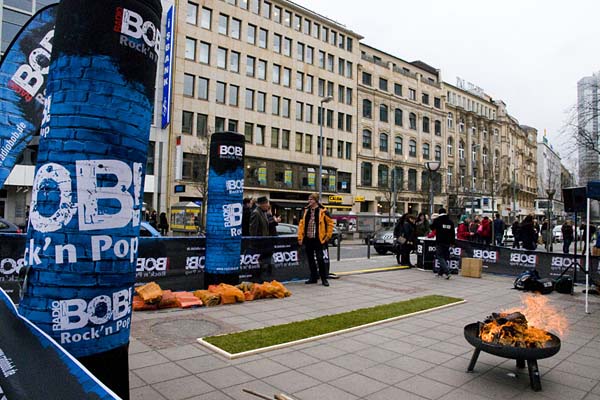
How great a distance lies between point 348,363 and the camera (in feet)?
16.2

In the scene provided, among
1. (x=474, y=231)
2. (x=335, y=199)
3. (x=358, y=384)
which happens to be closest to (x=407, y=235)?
(x=474, y=231)

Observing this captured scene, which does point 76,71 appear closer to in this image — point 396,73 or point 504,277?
point 504,277

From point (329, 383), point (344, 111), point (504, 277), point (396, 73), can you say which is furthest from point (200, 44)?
point (329, 383)

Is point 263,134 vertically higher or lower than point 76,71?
higher

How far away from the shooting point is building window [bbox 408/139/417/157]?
59969 millimetres

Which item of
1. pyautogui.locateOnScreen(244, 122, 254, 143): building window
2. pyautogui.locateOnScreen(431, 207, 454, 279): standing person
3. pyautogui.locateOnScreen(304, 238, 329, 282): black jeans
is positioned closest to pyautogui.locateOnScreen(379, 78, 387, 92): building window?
pyautogui.locateOnScreen(244, 122, 254, 143): building window

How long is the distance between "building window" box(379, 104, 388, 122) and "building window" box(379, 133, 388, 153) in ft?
6.47

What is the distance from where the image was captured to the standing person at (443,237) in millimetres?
12664

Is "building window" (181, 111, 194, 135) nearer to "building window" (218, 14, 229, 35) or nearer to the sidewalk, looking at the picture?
"building window" (218, 14, 229, 35)

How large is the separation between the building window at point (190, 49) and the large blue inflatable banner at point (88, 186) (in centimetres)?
3871

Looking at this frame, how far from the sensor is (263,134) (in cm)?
4353

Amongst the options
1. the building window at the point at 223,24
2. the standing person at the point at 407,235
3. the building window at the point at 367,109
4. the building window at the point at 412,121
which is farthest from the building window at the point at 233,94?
the standing person at the point at 407,235

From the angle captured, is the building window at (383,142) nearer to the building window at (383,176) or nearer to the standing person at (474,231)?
the building window at (383,176)

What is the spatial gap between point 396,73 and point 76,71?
5914cm
